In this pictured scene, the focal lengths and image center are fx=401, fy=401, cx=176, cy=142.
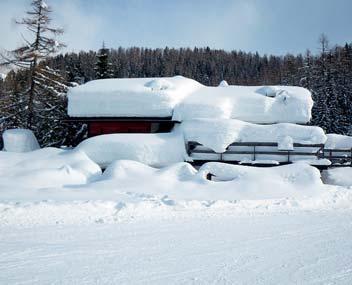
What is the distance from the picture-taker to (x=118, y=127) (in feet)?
68.7

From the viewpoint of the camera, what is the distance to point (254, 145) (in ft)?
58.4

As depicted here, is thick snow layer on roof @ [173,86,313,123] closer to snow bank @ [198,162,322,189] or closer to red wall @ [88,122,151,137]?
red wall @ [88,122,151,137]

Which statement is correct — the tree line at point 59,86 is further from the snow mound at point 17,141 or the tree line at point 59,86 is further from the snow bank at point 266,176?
Result: the snow bank at point 266,176

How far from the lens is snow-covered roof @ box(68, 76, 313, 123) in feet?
64.0

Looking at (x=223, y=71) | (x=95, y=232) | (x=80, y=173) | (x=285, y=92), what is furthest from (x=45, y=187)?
(x=223, y=71)

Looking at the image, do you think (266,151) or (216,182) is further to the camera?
(266,151)

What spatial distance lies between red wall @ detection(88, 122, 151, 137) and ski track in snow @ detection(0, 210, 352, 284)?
1138 centimetres

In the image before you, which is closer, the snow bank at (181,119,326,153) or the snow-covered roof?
the snow bank at (181,119,326,153)

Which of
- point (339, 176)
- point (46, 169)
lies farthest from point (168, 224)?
point (339, 176)

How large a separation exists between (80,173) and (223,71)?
3651 inches

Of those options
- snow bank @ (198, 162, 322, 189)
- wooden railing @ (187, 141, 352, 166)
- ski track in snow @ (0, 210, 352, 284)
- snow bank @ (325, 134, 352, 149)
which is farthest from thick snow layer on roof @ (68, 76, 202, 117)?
ski track in snow @ (0, 210, 352, 284)

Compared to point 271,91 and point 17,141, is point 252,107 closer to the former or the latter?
point 271,91

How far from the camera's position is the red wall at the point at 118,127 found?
814 inches

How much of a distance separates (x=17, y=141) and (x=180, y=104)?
8.94 meters
